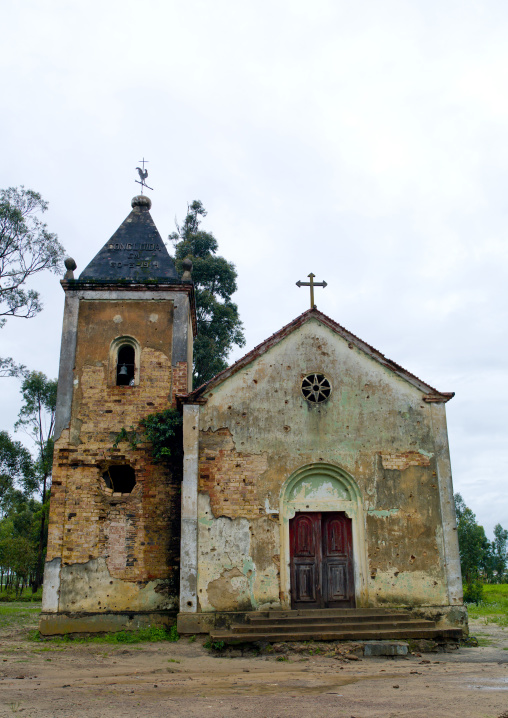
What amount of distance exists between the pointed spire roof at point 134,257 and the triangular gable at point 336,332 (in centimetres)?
334

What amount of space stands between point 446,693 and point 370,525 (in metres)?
5.72

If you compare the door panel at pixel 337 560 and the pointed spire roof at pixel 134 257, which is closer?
the door panel at pixel 337 560

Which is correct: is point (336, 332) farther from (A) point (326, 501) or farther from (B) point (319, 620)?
(B) point (319, 620)

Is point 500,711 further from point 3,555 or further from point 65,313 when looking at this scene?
point 3,555

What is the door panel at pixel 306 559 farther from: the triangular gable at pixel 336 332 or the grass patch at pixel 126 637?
the triangular gable at pixel 336 332

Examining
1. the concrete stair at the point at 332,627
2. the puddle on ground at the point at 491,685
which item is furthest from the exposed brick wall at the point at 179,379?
the puddle on ground at the point at 491,685

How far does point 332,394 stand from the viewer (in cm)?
1426

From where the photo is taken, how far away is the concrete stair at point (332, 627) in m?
11.5

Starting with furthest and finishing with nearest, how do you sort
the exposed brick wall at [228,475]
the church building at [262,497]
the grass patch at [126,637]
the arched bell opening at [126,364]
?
the arched bell opening at [126,364]
the exposed brick wall at [228,475]
the church building at [262,497]
the grass patch at [126,637]

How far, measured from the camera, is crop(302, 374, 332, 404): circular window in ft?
46.6

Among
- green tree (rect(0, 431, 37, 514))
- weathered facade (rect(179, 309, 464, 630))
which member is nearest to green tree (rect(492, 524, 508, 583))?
green tree (rect(0, 431, 37, 514))

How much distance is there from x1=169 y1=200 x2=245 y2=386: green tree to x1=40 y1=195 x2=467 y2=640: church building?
11.1 meters

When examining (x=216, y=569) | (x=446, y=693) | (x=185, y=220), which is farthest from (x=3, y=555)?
(x=446, y=693)

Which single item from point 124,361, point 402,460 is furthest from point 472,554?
point 124,361
